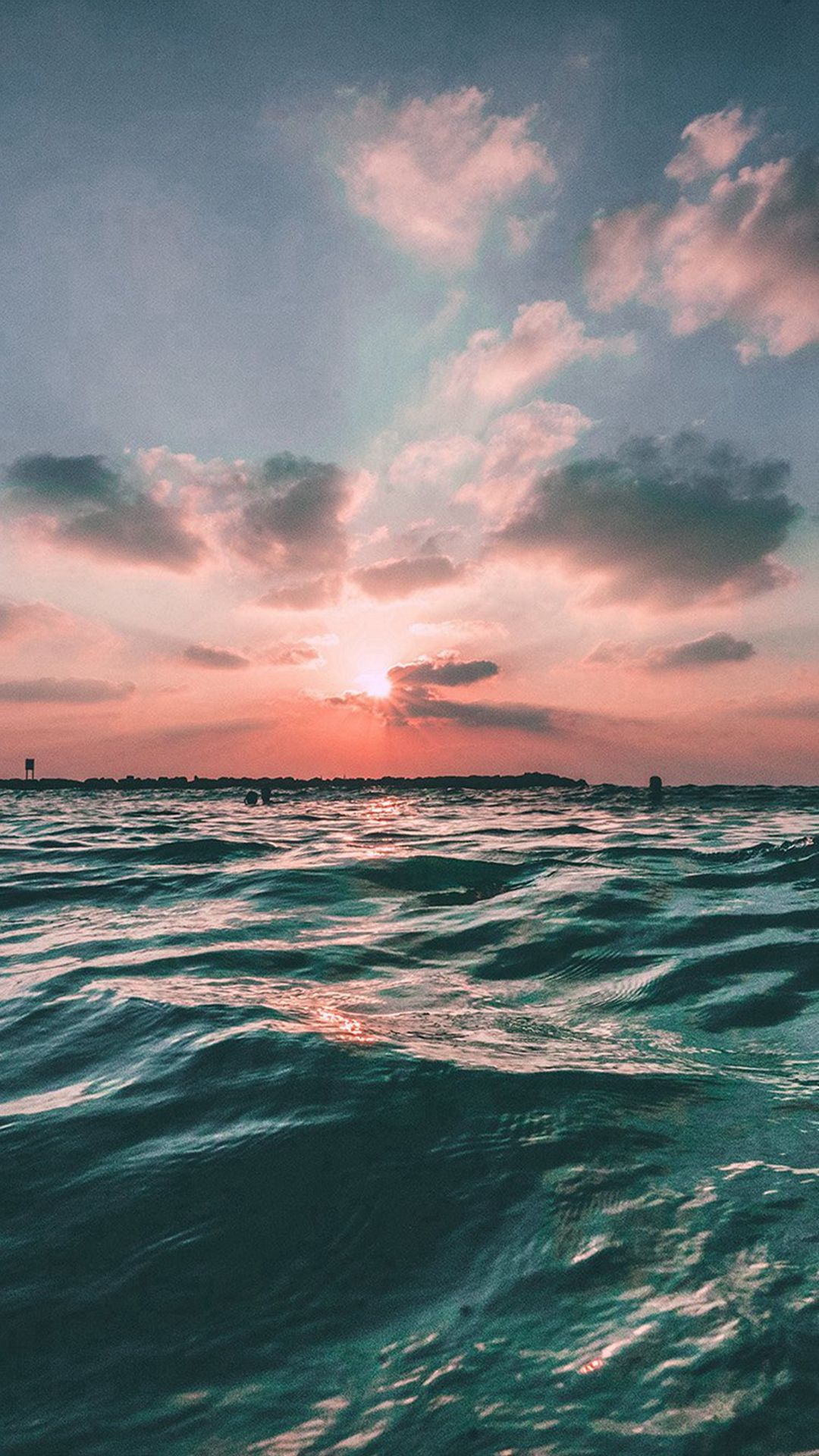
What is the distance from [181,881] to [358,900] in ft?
10.6

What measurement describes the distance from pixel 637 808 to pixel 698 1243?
28.6m

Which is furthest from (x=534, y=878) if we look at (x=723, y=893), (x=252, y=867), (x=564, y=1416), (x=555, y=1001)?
(x=564, y=1416)

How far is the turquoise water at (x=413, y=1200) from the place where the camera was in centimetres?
170

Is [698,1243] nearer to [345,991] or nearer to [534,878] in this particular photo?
[345,991]

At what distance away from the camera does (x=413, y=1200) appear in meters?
2.54

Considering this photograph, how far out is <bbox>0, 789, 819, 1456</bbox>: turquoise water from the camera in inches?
67.1

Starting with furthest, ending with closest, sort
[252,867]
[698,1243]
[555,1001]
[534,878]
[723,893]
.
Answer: [252,867] < [534,878] < [723,893] < [555,1001] < [698,1243]

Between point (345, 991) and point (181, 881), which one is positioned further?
point (181, 881)

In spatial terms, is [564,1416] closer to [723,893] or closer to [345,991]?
[345,991]

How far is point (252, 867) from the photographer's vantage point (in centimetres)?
1204

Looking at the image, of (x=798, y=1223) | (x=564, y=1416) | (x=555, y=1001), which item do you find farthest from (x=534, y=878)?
A: (x=564, y=1416)

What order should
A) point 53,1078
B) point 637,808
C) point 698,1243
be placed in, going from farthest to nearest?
point 637,808, point 53,1078, point 698,1243

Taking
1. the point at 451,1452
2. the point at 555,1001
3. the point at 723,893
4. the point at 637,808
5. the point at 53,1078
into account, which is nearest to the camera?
the point at 451,1452

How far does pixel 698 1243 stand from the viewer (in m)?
2.19
